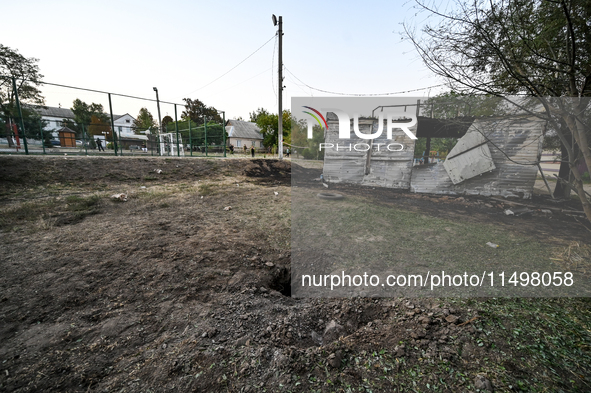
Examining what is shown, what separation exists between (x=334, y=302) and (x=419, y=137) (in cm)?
489

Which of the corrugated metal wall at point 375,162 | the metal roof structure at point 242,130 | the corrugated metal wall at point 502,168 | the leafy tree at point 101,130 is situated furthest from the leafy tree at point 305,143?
the metal roof structure at point 242,130

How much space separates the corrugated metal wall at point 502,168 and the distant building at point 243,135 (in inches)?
1176

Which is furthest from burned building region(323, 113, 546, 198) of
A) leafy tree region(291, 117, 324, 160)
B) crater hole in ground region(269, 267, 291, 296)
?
crater hole in ground region(269, 267, 291, 296)

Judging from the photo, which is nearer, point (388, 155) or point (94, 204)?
point (94, 204)

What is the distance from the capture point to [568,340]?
1.59 meters

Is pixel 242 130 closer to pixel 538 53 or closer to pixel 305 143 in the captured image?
pixel 305 143

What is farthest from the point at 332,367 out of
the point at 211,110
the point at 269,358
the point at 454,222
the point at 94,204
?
the point at 211,110

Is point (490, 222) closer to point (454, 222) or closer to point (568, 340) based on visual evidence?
point (454, 222)

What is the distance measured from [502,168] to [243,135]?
1324 inches

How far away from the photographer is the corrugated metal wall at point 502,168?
13.7ft

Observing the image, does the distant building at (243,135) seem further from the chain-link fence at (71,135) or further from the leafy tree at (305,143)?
the leafy tree at (305,143)

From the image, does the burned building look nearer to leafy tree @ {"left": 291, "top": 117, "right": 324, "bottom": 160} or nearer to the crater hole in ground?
leafy tree @ {"left": 291, "top": 117, "right": 324, "bottom": 160}

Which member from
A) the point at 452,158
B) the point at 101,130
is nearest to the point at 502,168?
the point at 452,158

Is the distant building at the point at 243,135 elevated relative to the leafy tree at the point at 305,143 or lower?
elevated
